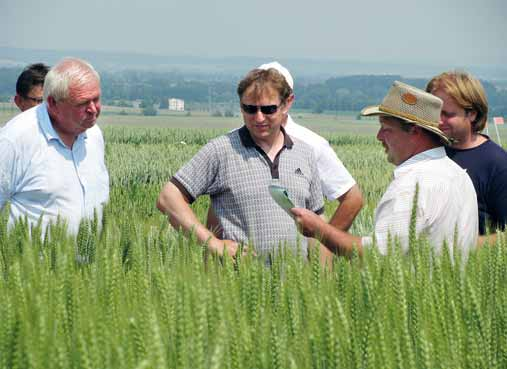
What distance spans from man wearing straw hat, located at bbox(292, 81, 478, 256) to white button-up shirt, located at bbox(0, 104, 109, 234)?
118 cm

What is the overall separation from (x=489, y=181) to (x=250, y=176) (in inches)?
42.2

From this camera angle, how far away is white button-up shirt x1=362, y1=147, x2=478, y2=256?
11.0 ft

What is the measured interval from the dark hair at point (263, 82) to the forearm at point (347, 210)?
0.76 metres

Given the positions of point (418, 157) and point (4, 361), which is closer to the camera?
point (4, 361)

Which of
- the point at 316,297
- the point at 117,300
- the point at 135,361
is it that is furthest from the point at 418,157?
the point at 135,361

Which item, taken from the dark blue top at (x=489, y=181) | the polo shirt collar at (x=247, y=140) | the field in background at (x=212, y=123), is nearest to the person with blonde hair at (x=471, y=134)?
the dark blue top at (x=489, y=181)

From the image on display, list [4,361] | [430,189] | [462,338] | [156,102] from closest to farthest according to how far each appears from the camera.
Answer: [4,361], [462,338], [430,189], [156,102]

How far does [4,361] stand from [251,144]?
256cm

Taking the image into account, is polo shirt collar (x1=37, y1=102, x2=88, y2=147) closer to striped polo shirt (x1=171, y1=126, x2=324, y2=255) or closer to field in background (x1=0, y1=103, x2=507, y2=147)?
striped polo shirt (x1=171, y1=126, x2=324, y2=255)

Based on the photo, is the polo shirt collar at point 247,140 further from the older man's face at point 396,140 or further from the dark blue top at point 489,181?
the dark blue top at point 489,181

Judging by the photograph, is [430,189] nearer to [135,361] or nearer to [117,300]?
[117,300]

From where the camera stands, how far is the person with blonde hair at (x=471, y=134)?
4102 mm

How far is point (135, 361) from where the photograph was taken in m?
1.78

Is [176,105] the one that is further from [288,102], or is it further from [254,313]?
[254,313]
